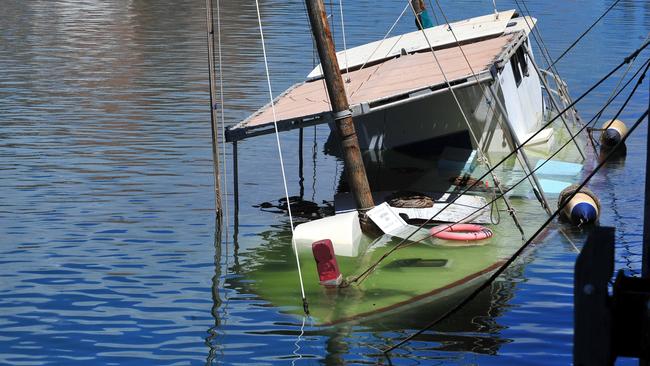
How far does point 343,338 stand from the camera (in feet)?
48.8

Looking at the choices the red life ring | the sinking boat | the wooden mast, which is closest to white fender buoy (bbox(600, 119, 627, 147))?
the sinking boat

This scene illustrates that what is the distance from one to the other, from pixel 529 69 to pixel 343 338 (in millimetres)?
17837

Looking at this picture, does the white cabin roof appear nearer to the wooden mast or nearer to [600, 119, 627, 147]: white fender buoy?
[600, 119, 627, 147]: white fender buoy

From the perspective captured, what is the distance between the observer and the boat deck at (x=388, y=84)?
20656 millimetres

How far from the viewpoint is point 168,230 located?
20.8m

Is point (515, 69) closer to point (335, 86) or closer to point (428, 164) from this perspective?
point (428, 164)

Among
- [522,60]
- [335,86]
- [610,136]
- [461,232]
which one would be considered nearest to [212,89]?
[335,86]

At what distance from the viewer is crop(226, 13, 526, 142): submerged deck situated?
20.7 meters

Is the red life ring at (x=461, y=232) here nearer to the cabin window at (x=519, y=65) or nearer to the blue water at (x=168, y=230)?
the blue water at (x=168, y=230)

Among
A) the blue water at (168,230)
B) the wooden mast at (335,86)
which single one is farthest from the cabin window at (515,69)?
the wooden mast at (335,86)

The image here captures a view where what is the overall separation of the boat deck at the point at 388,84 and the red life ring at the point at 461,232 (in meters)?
2.44

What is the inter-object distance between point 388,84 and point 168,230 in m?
5.18

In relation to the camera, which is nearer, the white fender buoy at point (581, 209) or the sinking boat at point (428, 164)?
the sinking boat at point (428, 164)

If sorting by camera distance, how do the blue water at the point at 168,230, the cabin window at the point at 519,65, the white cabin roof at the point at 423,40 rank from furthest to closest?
the white cabin roof at the point at 423,40 → the cabin window at the point at 519,65 → the blue water at the point at 168,230
